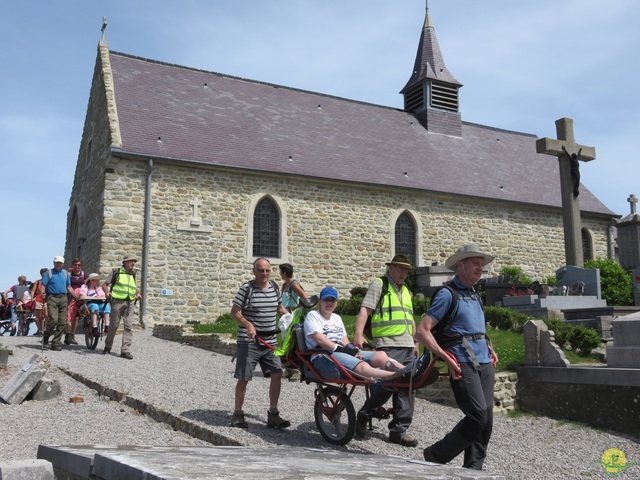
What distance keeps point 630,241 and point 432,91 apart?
9.98 metres

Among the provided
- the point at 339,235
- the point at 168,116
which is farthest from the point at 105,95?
the point at 339,235

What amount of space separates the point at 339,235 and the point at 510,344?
9.59 meters

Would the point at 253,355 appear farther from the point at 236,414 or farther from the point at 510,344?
the point at 510,344

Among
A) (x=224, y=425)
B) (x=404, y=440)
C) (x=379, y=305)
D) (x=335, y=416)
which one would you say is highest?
(x=379, y=305)

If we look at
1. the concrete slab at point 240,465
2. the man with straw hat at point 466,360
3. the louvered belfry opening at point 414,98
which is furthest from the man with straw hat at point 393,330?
the louvered belfry opening at point 414,98

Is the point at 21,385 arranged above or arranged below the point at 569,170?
below

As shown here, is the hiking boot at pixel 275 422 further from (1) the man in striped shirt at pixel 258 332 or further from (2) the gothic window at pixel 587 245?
(2) the gothic window at pixel 587 245

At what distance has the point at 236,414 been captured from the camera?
5883 millimetres

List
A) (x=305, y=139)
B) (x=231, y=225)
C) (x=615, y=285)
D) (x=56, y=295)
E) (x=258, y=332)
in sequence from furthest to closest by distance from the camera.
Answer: (x=305, y=139) → (x=231, y=225) → (x=615, y=285) → (x=56, y=295) → (x=258, y=332)

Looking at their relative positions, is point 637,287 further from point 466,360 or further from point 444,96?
point 444,96

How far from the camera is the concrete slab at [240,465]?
2559 millimetres

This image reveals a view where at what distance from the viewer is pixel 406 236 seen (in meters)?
20.4

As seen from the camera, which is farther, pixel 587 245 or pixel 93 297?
pixel 587 245

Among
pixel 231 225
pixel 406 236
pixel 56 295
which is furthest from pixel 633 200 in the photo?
pixel 56 295
